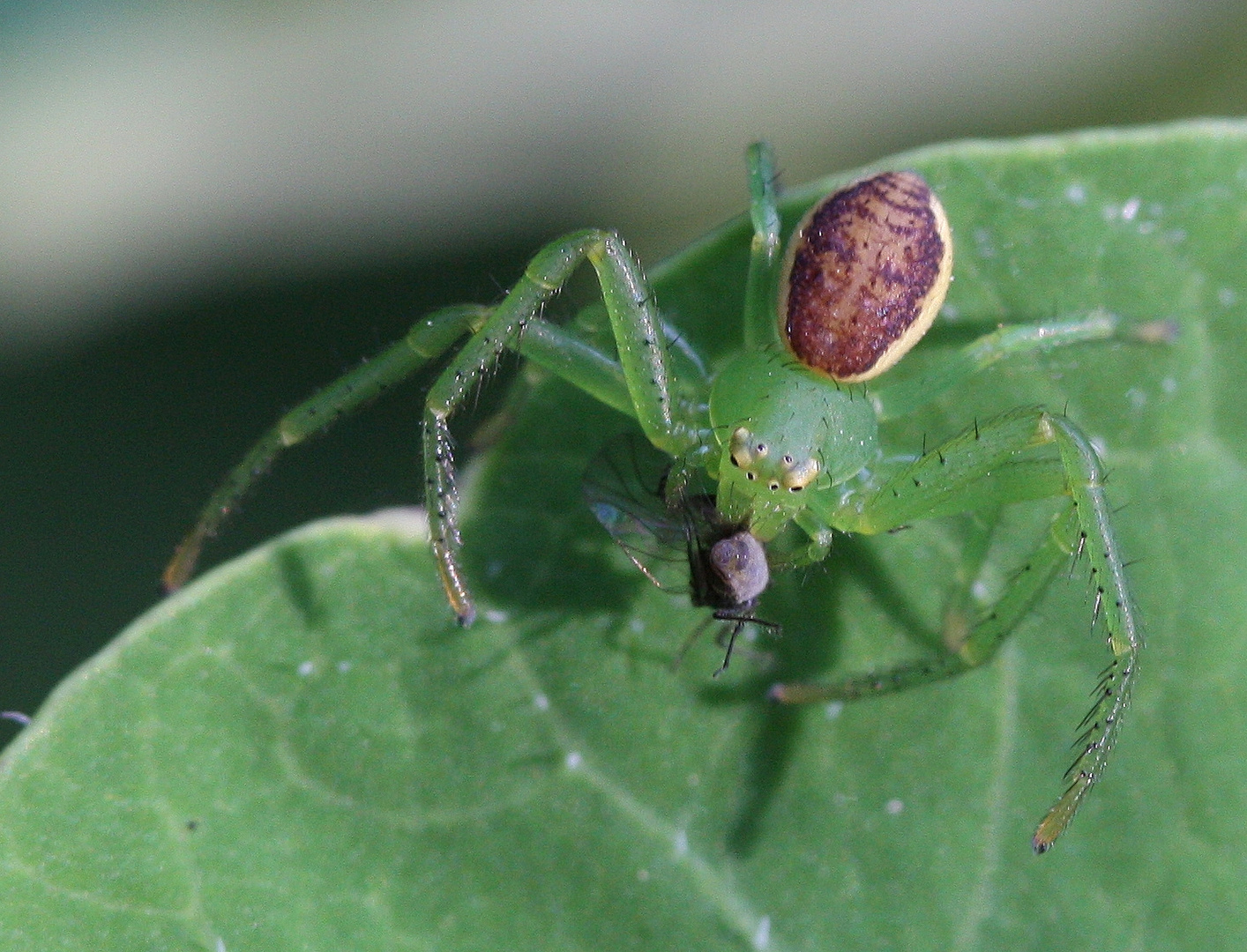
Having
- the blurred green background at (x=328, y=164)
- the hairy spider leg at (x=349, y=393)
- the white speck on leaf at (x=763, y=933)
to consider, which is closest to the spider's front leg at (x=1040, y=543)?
the white speck on leaf at (x=763, y=933)

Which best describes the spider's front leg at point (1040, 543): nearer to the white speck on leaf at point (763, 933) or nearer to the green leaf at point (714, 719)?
the green leaf at point (714, 719)

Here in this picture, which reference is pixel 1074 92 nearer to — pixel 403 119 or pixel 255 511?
pixel 403 119

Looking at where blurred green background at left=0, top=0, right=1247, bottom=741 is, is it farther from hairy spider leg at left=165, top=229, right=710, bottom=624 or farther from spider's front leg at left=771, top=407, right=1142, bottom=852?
spider's front leg at left=771, top=407, right=1142, bottom=852

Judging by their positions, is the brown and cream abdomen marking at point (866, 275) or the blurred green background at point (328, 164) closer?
the brown and cream abdomen marking at point (866, 275)

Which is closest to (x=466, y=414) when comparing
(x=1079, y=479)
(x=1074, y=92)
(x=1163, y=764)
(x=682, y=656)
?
(x=682, y=656)

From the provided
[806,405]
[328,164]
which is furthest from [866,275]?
[328,164]

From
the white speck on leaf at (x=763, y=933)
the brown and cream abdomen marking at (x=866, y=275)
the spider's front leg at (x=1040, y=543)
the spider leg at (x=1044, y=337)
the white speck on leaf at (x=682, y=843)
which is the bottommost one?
the white speck on leaf at (x=763, y=933)

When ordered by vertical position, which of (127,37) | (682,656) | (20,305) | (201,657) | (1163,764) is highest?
(127,37)
